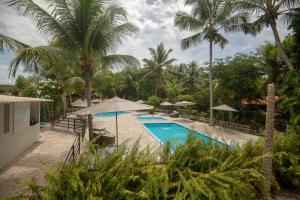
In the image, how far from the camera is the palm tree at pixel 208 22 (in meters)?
18.1

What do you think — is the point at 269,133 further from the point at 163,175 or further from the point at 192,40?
the point at 192,40

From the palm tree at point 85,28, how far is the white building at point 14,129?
2896mm

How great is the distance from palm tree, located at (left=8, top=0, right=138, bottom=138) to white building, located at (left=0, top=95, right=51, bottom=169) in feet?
9.50

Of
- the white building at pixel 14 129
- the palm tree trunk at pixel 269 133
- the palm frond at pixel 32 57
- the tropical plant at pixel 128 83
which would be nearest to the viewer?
the palm tree trunk at pixel 269 133

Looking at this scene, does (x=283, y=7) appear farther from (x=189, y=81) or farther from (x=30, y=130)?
(x=189, y=81)

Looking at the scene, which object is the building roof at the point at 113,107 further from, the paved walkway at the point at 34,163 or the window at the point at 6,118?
the window at the point at 6,118

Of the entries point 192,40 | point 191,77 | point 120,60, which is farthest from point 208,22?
point 191,77

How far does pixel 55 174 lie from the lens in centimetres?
367

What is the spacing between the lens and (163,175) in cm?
412

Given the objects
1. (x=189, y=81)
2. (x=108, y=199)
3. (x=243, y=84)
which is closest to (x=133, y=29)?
(x=108, y=199)

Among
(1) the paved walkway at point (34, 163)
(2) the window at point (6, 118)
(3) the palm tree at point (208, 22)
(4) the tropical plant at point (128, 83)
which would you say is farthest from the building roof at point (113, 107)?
(4) the tropical plant at point (128, 83)

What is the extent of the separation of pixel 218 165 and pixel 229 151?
96cm

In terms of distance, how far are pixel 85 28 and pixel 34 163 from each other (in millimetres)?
6500

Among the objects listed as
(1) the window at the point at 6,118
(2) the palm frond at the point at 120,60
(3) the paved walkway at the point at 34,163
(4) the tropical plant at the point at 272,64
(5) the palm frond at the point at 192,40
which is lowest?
(3) the paved walkway at the point at 34,163
